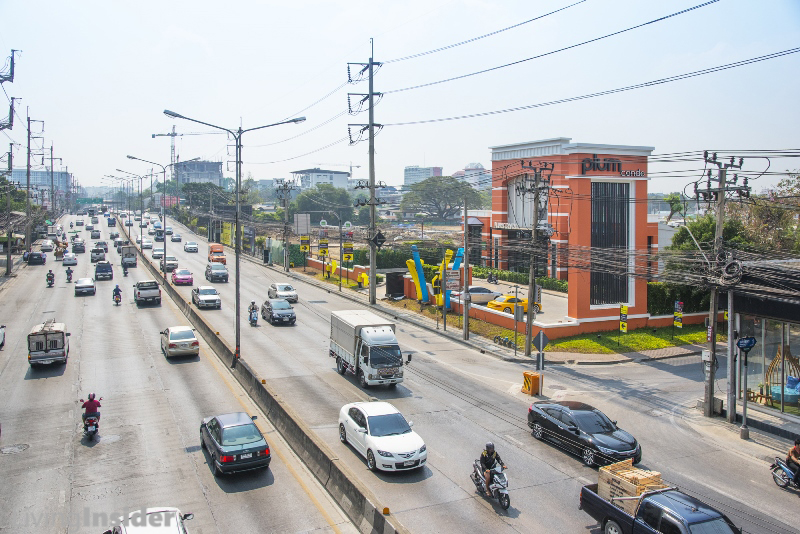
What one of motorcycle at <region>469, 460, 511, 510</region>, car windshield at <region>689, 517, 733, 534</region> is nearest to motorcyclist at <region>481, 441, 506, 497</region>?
motorcycle at <region>469, 460, 511, 510</region>

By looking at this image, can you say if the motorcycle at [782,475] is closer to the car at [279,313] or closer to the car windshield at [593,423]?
the car windshield at [593,423]

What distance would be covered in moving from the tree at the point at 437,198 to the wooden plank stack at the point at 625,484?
145 m

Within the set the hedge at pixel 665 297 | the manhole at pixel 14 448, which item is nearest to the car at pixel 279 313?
the manhole at pixel 14 448

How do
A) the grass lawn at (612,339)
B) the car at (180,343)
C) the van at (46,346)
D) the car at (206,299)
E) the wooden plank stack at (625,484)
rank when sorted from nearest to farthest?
the wooden plank stack at (625,484) → the van at (46,346) → the car at (180,343) → the grass lawn at (612,339) → the car at (206,299)

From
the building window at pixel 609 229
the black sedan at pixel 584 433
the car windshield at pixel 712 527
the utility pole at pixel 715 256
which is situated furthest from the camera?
the building window at pixel 609 229

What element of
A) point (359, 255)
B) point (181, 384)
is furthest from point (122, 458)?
point (359, 255)

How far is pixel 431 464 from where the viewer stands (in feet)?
59.7

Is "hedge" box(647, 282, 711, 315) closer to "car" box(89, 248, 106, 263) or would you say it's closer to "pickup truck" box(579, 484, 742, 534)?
"pickup truck" box(579, 484, 742, 534)

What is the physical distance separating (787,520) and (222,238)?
94.8 m

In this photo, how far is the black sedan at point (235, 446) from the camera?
16844 millimetres

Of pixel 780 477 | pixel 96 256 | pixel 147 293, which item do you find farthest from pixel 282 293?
pixel 780 477

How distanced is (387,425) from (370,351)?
775 centimetres

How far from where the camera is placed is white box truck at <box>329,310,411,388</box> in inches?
1017

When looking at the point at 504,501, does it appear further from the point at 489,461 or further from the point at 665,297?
the point at 665,297
